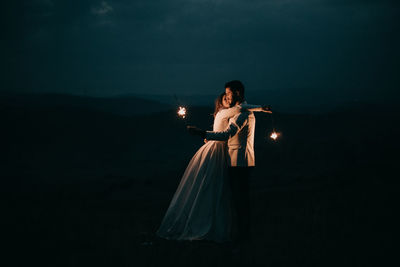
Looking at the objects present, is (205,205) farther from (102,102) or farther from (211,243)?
(102,102)

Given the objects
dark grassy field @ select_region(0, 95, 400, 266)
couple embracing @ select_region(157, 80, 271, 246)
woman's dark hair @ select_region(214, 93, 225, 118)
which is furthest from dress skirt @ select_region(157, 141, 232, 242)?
woman's dark hair @ select_region(214, 93, 225, 118)

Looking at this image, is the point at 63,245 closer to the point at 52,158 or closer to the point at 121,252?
the point at 121,252

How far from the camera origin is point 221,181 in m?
4.45

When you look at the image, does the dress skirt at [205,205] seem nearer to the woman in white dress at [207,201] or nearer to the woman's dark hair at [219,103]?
the woman in white dress at [207,201]

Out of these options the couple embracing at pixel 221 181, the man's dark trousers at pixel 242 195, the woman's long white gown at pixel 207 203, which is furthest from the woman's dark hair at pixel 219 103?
the man's dark trousers at pixel 242 195

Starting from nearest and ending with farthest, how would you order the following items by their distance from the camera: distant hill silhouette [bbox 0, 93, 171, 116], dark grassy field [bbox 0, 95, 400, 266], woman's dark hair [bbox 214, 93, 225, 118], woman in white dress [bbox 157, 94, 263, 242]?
dark grassy field [bbox 0, 95, 400, 266] < woman in white dress [bbox 157, 94, 263, 242] < woman's dark hair [bbox 214, 93, 225, 118] < distant hill silhouette [bbox 0, 93, 171, 116]

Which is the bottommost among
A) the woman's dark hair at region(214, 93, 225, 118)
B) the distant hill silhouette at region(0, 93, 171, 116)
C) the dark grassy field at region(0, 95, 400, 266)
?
the dark grassy field at region(0, 95, 400, 266)

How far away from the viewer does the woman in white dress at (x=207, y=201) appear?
4363mm

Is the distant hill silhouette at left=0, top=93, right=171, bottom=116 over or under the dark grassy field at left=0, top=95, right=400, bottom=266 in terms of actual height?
over

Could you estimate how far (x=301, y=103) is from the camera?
89375mm

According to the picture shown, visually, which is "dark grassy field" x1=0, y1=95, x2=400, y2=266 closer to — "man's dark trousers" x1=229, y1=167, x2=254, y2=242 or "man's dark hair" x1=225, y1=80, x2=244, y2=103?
"man's dark trousers" x1=229, y1=167, x2=254, y2=242

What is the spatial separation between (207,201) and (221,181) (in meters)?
0.32

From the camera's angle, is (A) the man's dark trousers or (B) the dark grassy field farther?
(A) the man's dark trousers

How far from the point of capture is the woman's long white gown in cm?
436
